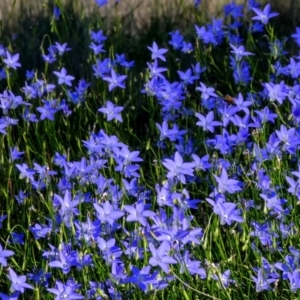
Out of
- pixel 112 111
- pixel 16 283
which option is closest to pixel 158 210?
pixel 16 283

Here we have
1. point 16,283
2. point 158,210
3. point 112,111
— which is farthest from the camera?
point 112,111

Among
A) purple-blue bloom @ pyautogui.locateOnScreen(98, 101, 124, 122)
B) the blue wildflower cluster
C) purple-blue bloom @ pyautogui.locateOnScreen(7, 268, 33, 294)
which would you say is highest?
purple-blue bloom @ pyautogui.locateOnScreen(98, 101, 124, 122)

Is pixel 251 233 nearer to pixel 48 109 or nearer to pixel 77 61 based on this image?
pixel 48 109

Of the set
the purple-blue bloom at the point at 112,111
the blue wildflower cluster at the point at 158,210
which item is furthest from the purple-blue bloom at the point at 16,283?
the purple-blue bloom at the point at 112,111

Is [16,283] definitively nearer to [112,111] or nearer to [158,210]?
[158,210]

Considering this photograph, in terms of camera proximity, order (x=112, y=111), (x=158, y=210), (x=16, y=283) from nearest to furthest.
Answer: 1. (x=16, y=283)
2. (x=158, y=210)
3. (x=112, y=111)

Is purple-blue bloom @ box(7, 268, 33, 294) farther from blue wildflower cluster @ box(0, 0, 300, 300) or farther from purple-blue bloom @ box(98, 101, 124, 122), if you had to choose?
purple-blue bloom @ box(98, 101, 124, 122)

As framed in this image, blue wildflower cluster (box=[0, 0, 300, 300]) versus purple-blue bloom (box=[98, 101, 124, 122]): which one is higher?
purple-blue bloom (box=[98, 101, 124, 122])

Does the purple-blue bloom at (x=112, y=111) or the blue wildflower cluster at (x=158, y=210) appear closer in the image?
the blue wildflower cluster at (x=158, y=210)

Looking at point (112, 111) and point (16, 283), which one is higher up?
point (112, 111)

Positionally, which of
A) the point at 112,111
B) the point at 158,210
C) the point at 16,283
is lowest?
the point at 16,283

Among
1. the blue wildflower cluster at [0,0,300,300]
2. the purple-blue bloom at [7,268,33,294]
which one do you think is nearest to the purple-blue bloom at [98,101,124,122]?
the blue wildflower cluster at [0,0,300,300]

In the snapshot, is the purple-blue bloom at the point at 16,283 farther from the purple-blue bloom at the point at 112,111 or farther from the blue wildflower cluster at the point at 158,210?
the purple-blue bloom at the point at 112,111
